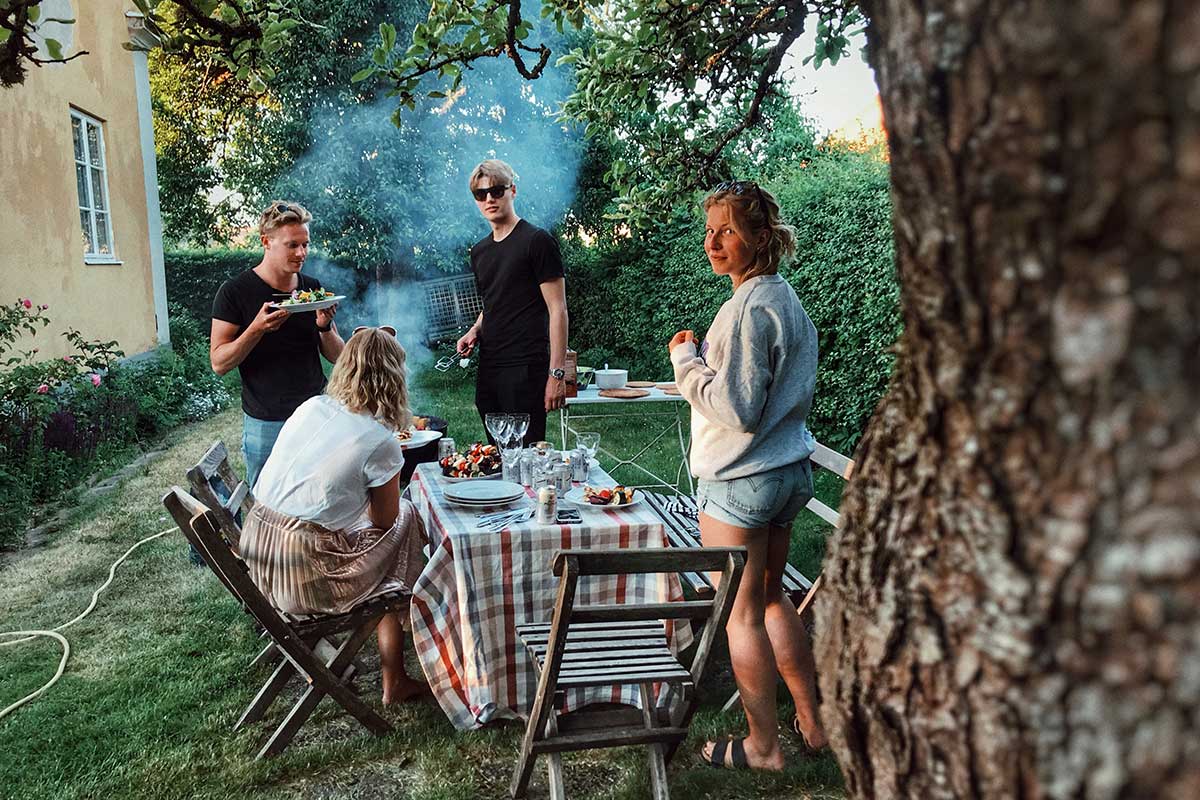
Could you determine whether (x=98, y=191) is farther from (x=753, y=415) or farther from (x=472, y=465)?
(x=753, y=415)

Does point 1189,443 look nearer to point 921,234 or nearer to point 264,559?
point 921,234

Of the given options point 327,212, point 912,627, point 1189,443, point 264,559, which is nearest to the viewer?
point 1189,443

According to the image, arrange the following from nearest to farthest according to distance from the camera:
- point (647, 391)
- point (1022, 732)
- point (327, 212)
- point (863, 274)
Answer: point (1022, 732) < point (647, 391) < point (863, 274) < point (327, 212)

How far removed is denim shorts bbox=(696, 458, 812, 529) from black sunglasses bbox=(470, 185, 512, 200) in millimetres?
2357

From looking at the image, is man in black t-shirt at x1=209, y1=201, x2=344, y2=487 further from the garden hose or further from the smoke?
the smoke

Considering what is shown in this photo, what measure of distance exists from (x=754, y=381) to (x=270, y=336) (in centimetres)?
280

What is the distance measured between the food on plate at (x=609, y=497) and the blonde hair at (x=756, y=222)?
1.10m

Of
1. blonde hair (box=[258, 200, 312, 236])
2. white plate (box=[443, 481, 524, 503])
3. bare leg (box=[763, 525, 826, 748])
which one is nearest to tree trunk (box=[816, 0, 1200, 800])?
bare leg (box=[763, 525, 826, 748])

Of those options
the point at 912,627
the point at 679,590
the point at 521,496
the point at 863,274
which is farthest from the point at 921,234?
the point at 863,274

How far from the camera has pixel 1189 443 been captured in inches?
27.5

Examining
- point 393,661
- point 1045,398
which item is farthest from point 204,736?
point 1045,398

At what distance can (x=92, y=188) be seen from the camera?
10234mm

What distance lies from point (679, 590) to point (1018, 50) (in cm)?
291

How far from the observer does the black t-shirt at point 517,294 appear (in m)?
4.82
